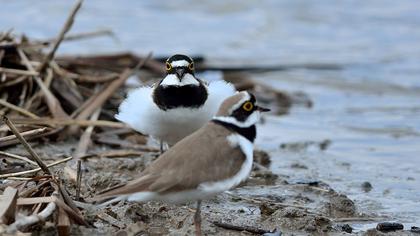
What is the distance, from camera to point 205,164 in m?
4.64

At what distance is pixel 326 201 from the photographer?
6164 millimetres

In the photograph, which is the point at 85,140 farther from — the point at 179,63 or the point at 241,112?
the point at 241,112

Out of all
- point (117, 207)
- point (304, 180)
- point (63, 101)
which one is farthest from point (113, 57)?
point (117, 207)

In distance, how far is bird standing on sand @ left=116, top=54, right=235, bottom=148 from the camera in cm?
618

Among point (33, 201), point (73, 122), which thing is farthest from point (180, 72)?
point (33, 201)

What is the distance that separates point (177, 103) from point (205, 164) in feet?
5.21

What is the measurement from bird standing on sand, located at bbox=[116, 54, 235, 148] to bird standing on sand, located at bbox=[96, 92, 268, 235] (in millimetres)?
1196

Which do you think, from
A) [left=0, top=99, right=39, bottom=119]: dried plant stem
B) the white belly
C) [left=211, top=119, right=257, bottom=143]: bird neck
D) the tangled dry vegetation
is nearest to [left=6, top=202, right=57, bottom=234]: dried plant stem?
the tangled dry vegetation

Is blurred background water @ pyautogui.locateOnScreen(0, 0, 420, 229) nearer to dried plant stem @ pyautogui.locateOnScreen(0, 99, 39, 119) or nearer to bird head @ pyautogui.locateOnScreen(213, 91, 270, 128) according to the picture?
bird head @ pyautogui.locateOnScreen(213, 91, 270, 128)

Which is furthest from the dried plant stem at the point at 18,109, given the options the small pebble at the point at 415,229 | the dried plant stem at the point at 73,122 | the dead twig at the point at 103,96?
the small pebble at the point at 415,229

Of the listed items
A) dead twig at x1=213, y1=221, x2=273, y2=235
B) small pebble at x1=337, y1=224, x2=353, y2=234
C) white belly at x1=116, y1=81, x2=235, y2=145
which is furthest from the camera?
white belly at x1=116, y1=81, x2=235, y2=145

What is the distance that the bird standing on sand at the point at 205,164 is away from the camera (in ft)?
14.9

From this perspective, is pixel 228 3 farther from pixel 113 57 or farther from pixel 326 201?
Result: pixel 326 201

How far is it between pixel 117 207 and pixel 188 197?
2.78 ft
